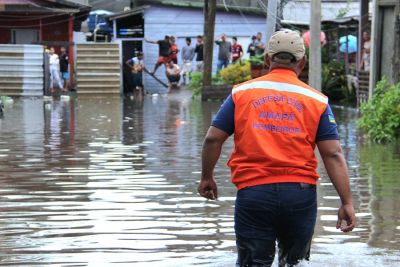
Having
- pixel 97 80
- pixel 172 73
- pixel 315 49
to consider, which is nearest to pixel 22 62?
pixel 97 80

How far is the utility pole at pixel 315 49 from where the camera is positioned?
2017 centimetres

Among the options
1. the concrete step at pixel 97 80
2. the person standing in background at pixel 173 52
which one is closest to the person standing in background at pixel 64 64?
the concrete step at pixel 97 80

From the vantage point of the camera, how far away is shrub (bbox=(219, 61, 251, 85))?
3125 cm

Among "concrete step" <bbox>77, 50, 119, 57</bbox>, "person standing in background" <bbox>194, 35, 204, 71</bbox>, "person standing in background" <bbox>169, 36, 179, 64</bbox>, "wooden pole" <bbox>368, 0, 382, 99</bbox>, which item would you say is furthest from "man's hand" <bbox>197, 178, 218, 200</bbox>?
"person standing in background" <bbox>169, 36, 179, 64</bbox>

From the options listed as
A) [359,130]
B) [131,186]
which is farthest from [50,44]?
[131,186]

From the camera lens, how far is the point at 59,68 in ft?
121

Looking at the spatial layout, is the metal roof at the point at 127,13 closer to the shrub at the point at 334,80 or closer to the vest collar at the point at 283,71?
the shrub at the point at 334,80

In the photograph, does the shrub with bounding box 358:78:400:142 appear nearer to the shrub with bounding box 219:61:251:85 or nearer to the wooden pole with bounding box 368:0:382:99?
the wooden pole with bounding box 368:0:382:99

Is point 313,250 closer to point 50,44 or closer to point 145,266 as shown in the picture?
point 145,266

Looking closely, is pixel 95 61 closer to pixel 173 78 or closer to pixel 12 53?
pixel 12 53

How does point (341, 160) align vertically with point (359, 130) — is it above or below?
above

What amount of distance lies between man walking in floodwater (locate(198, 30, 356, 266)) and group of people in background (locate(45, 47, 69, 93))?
29488 millimetres

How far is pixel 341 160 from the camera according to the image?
5.36 meters

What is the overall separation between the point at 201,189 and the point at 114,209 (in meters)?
4.01
